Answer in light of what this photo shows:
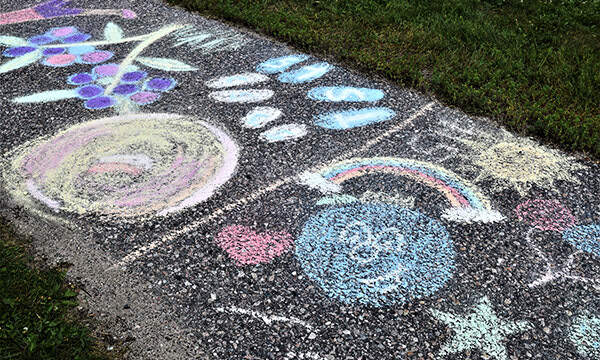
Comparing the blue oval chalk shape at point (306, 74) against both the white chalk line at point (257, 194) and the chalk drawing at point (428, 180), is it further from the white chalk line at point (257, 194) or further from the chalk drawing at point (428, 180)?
the chalk drawing at point (428, 180)

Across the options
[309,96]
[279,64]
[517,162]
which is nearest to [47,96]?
[279,64]

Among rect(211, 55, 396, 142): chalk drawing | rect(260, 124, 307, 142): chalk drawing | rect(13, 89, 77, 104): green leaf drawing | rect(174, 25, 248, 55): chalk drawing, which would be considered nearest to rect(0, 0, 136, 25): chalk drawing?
rect(174, 25, 248, 55): chalk drawing

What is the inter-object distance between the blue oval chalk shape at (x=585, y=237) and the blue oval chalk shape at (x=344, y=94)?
1705 millimetres

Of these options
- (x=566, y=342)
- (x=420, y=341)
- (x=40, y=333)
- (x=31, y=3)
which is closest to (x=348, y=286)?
(x=420, y=341)

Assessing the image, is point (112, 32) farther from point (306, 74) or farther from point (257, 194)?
point (257, 194)

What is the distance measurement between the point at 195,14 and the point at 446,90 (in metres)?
2.71

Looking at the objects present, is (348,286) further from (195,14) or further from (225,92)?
(195,14)

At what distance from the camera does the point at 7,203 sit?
299cm

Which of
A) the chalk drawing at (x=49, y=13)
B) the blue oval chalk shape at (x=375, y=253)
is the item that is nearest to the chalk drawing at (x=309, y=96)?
the blue oval chalk shape at (x=375, y=253)

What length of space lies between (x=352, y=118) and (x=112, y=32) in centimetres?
259

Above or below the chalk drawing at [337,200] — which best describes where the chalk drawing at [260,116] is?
above

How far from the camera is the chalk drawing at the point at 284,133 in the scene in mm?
3602

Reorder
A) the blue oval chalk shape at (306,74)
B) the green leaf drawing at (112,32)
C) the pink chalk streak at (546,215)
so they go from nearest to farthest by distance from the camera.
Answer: the pink chalk streak at (546,215) < the blue oval chalk shape at (306,74) < the green leaf drawing at (112,32)

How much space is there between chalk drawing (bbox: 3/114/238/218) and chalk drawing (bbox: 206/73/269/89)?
0.54m
